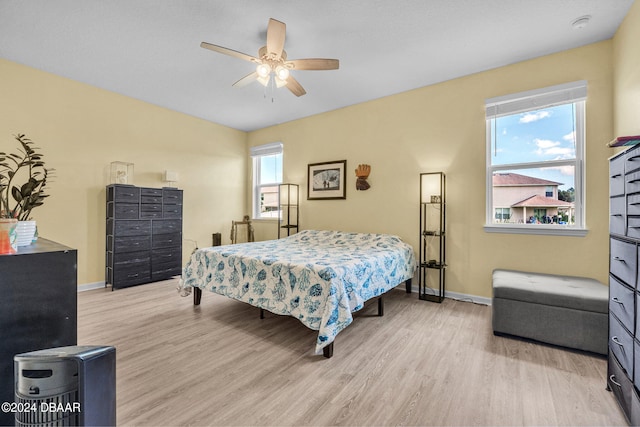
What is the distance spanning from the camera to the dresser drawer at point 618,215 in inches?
59.5

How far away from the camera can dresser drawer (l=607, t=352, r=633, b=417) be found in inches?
57.8

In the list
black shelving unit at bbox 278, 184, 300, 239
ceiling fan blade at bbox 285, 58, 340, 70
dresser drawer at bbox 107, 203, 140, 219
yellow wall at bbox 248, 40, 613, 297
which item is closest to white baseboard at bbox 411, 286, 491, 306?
yellow wall at bbox 248, 40, 613, 297

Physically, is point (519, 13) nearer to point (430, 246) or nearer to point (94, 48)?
point (430, 246)

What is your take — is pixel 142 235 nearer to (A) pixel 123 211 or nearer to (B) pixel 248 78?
(A) pixel 123 211

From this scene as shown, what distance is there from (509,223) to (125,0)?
435 cm

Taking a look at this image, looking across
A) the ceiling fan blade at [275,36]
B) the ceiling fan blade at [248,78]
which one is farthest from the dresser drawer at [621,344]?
the ceiling fan blade at [248,78]

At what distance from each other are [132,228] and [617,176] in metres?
5.05

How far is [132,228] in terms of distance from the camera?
159 inches

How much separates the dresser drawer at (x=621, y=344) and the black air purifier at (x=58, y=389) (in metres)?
2.41

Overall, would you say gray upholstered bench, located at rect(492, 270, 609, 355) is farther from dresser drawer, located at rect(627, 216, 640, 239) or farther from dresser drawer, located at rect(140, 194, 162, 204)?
dresser drawer, located at rect(140, 194, 162, 204)

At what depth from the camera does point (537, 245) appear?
3059 mm

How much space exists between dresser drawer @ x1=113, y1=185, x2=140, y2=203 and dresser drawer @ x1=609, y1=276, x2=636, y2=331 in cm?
504

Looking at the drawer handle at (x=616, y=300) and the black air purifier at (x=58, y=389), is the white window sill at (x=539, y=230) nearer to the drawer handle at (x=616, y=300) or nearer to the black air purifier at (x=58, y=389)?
the drawer handle at (x=616, y=300)

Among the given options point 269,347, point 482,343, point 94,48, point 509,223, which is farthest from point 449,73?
point 94,48
